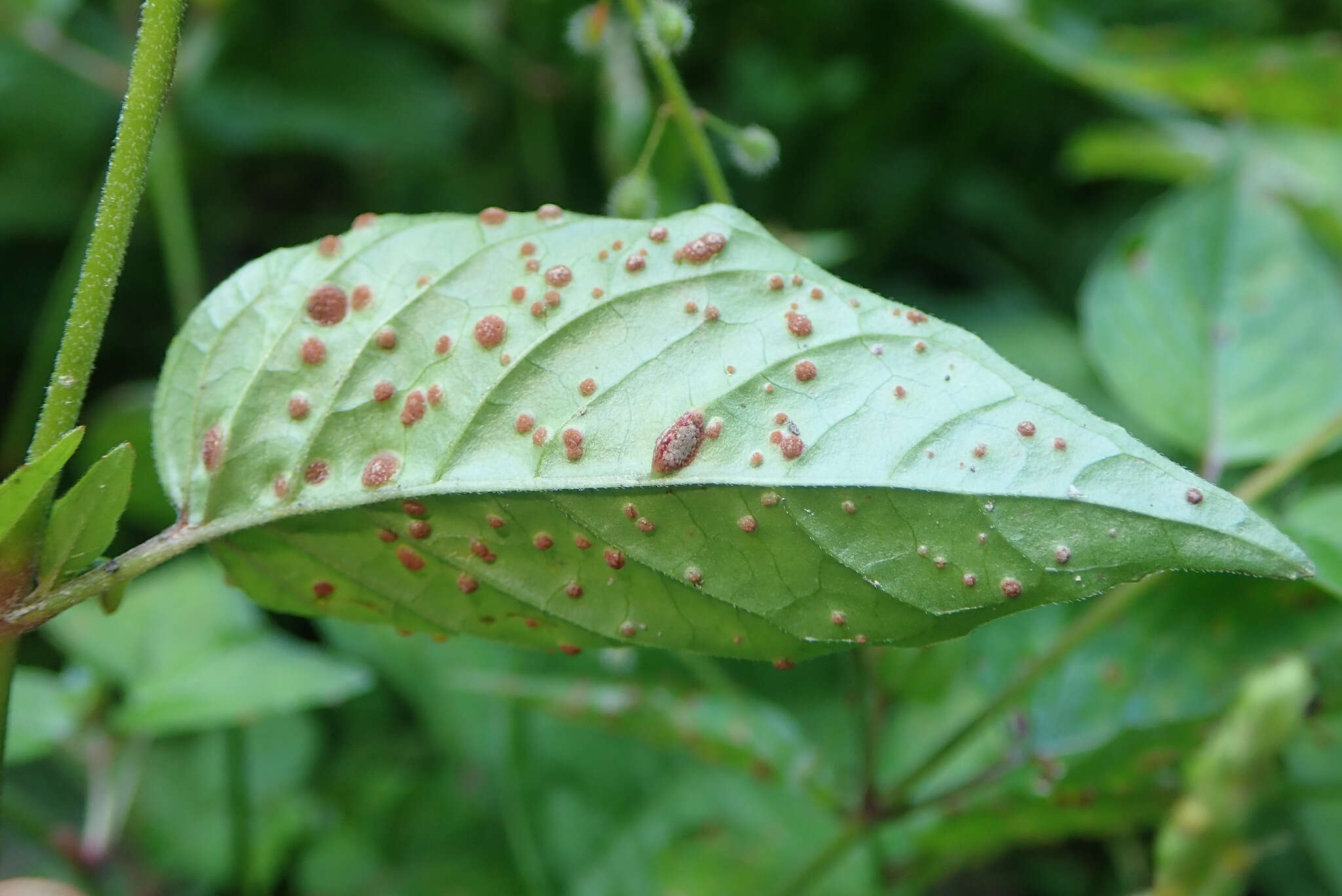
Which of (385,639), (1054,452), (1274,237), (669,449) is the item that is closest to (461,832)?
(385,639)

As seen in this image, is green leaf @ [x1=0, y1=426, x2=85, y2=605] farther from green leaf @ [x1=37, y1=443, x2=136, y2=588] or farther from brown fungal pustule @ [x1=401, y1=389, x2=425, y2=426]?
brown fungal pustule @ [x1=401, y1=389, x2=425, y2=426]

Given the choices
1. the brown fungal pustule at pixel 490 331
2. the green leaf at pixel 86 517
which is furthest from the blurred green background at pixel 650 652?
the green leaf at pixel 86 517

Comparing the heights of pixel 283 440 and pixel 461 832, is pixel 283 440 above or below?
above

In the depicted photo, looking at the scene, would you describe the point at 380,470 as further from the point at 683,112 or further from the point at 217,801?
the point at 217,801

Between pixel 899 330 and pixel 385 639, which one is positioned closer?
pixel 899 330

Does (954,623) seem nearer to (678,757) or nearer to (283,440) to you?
(283,440)

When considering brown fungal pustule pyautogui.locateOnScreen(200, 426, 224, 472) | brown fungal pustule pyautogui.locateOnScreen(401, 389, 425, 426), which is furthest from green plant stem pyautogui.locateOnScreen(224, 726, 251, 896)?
brown fungal pustule pyautogui.locateOnScreen(401, 389, 425, 426)
